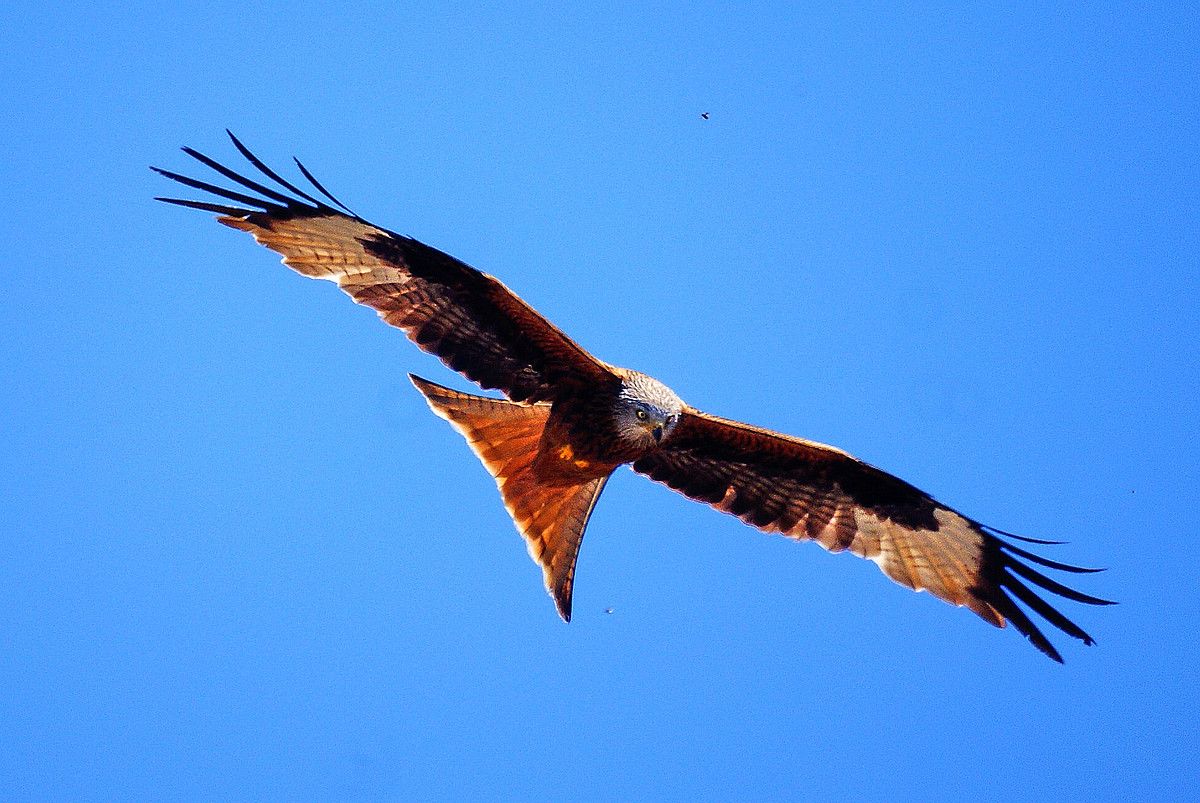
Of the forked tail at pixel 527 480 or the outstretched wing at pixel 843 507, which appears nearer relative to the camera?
the forked tail at pixel 527 480

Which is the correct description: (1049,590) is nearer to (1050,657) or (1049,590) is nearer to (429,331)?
(1050,657)

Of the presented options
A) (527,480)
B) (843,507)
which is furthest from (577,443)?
(843,507)

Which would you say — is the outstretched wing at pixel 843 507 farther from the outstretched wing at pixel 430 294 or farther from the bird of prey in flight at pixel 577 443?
the outstretched wing at pixel 430 294

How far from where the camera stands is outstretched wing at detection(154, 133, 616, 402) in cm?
722

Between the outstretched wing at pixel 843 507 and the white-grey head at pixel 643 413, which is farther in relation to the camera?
the outstretched wing at pixel 843 507

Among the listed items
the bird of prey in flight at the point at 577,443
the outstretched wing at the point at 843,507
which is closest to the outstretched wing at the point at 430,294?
the bird of prey in flight at the point at 577,443

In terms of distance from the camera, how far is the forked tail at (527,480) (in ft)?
25.2

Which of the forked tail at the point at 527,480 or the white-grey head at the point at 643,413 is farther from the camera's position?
the forked tail at the point at 527,480

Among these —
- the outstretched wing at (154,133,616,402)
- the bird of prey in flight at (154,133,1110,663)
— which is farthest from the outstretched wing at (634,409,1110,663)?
the outstretched wing at (154,133,616,402)

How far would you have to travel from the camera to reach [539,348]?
7.52m

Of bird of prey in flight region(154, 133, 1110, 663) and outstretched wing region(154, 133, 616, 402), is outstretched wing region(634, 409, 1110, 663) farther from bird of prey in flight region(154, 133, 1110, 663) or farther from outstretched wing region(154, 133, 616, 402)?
outstretched wing region(154, 133, 616, 402)

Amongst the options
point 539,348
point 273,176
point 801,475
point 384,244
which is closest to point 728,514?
point 801,475

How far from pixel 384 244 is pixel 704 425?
221 centimetres

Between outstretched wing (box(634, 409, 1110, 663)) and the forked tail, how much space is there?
0.72 m
